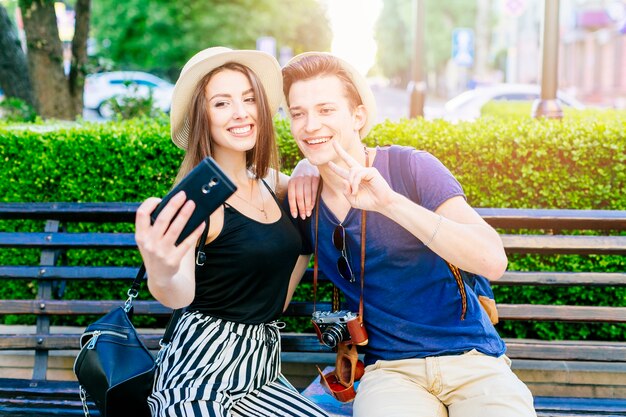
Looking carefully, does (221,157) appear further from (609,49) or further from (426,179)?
(609,49)

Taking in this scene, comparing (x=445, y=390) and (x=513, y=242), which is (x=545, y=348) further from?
(x=445, y=390)

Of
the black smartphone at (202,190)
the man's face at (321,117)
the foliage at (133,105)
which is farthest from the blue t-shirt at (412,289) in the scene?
the foliage at (133,105)

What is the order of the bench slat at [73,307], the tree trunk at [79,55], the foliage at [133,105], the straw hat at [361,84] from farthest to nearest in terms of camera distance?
1. the tree trunk at [79,55]
2. the foliage at [133,105]
3. the bench slat at [73,307]
4. the straw hat at [361,84]

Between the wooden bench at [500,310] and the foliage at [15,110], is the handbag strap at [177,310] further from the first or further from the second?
the foliage at [15,110]

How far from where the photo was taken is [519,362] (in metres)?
3.72

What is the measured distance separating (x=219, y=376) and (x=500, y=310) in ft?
4.91

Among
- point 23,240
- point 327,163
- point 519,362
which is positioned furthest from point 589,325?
point 23,240

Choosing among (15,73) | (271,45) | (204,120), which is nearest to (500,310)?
(204,120)

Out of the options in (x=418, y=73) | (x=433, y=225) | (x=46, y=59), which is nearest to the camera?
(x=433, y=225)

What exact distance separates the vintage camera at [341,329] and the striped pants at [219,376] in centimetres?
24

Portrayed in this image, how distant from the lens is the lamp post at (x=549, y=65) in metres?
6.32

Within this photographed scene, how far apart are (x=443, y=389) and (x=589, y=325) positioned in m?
1.92

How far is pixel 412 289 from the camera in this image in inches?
111

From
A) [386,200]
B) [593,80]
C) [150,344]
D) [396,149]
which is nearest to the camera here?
[386,200]
